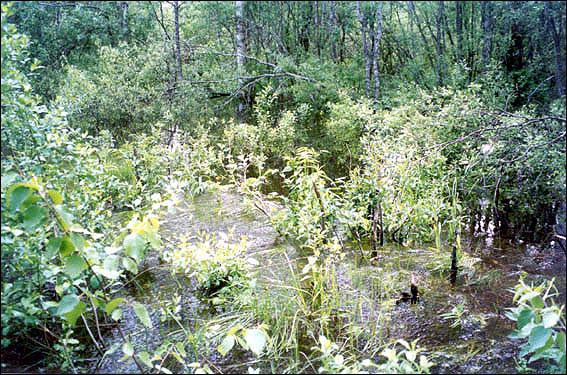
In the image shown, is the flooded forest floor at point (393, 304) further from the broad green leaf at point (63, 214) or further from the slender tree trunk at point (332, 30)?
the slender tree trunk at point (332, 30)

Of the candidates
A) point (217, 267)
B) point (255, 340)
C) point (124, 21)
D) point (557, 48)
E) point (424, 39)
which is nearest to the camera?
point (255, 340)

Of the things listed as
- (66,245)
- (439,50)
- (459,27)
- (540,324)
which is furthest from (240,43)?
(540,324)

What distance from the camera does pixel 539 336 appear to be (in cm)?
220

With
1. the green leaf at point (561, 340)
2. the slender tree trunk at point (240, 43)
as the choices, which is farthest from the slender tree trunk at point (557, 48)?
the slender tree trunk at point (240, 43)

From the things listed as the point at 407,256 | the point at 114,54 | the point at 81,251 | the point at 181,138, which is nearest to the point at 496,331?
the point at 407,256

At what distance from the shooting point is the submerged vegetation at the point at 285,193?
2.72 meters

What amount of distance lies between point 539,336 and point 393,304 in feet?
4.39

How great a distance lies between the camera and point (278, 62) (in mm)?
9391

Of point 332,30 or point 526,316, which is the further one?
point 332,30

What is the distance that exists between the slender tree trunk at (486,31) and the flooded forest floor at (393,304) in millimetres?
3108

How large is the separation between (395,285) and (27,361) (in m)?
2.66

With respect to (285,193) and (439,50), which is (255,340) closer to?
(285,193)

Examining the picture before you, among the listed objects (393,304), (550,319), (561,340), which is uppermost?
(550,319)

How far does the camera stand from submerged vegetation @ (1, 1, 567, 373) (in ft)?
8.93
